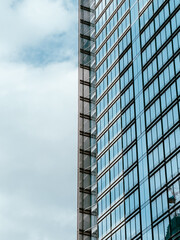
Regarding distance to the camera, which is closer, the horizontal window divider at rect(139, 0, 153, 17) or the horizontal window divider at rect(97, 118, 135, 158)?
the horizontal window divider at rect(97, 118, 135, 158)

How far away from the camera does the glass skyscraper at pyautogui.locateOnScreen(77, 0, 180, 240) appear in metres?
70.6

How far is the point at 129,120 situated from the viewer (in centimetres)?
8275

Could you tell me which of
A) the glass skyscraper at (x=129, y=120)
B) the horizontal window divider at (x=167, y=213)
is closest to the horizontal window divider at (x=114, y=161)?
the glass skyscraper at (x=129, y=120)

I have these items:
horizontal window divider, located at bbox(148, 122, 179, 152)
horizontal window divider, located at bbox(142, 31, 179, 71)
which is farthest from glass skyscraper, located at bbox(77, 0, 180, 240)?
horizontal window divider, located at bbox(148, 122, 179, 152)

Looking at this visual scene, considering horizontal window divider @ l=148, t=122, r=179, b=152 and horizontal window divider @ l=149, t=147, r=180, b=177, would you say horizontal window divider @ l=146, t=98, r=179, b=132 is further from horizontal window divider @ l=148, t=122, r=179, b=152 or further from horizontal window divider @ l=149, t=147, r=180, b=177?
horizontal window divider @ l=149, t=147, r=180, b=177

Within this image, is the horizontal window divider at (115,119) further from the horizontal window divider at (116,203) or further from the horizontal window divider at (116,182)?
the horizontal window divider at (116,203)

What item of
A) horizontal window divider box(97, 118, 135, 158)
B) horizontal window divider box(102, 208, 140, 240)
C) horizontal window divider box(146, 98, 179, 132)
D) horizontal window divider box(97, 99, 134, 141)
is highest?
horizontal window divider box(97, 99, 134, 141)

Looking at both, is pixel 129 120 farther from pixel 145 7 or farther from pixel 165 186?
pixel 165 186

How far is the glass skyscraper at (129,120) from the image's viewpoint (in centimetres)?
7062

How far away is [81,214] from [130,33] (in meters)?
28.2

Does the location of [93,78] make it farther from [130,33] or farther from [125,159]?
[125,159]

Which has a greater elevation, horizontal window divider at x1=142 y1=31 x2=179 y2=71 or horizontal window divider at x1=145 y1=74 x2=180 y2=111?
horizontal window divider at x1=142 y1=31 x2=179 y2=71

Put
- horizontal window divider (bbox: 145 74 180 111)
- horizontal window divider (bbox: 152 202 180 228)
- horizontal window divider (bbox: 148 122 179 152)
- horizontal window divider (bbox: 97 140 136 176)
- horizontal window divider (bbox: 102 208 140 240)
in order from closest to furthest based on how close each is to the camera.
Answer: horizontal window divider (bbox: 152 202 180 228)
horizontal window divider (bbox: 148 122 179 152)
horizontal window divider (bbox: 145 74 180 111)
horizontal window divider (bbox: 102 208 140 240)
horizontal window divider (bbox: 97 140 136 176)

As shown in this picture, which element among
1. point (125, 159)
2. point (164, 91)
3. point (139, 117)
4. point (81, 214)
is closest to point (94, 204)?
point (81, 214)
